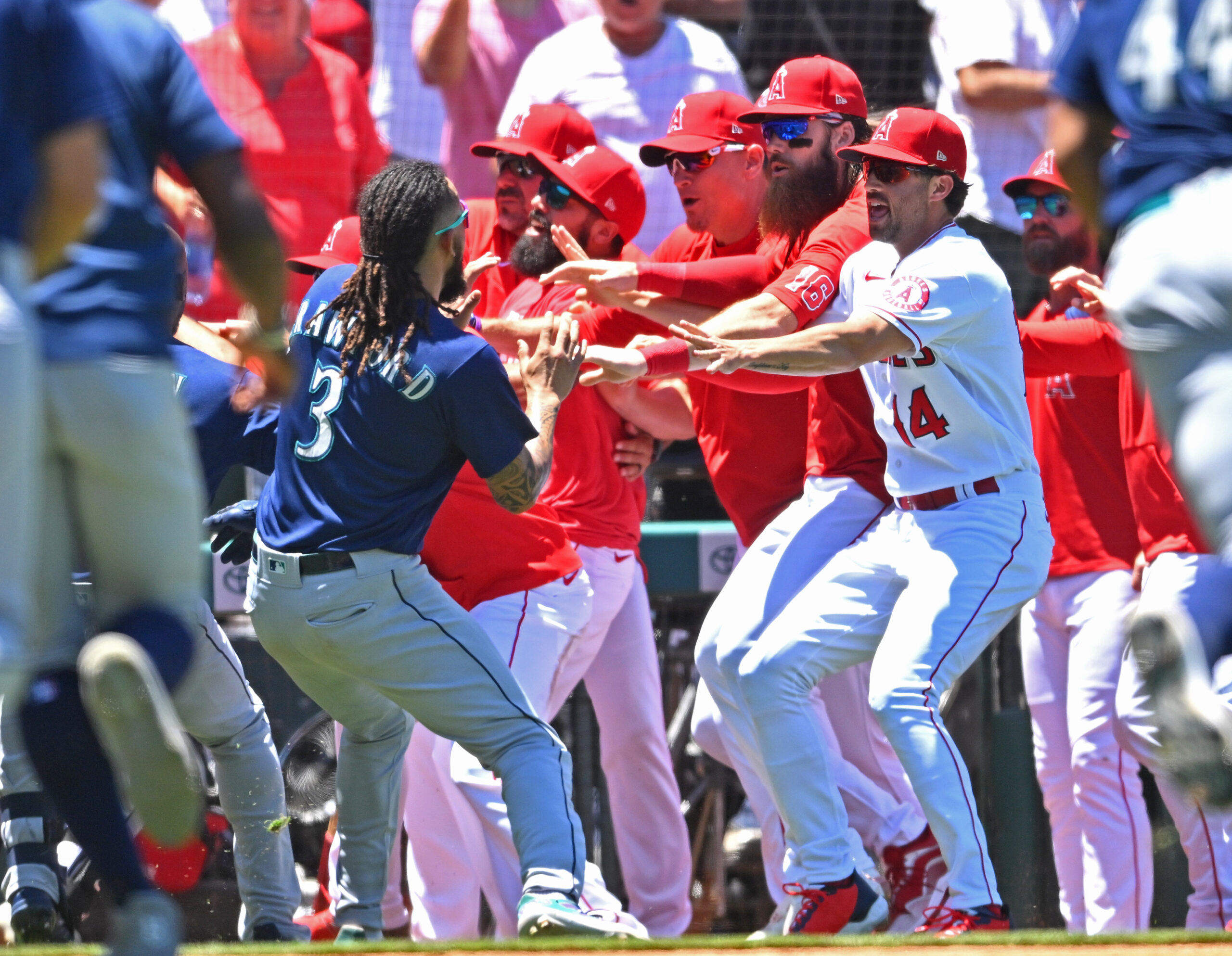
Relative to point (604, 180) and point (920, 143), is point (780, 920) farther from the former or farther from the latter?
point (604, 180)

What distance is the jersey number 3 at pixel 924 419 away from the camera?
4.47m

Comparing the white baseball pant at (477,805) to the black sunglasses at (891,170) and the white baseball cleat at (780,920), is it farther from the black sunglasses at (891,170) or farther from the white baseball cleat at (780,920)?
the black sunglasses at (891,170)

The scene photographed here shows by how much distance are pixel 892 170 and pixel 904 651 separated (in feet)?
4.39

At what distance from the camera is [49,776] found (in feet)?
9.95

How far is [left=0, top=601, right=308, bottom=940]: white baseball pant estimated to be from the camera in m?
4.57

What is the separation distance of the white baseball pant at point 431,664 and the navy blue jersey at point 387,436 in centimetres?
8

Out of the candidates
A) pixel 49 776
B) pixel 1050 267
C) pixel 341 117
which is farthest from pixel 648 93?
pixel 49 776

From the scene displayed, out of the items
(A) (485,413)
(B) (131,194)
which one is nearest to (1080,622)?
(A) (485,413)

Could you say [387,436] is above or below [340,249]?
below

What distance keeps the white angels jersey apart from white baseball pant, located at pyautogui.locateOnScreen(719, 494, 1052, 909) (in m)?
0.11

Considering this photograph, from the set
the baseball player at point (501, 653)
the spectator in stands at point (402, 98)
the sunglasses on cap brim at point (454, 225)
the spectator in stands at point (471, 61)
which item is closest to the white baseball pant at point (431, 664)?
the sunglasses on cap brim at point (454, 225)

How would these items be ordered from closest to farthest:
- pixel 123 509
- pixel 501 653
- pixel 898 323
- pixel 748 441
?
pixel 123 509, pixel 898 323, pixel 501 653, pixel 748 441

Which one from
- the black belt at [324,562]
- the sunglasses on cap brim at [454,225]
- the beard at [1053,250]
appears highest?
the sunglasses on cap brim at [454,225]

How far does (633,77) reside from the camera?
6.98 metres
